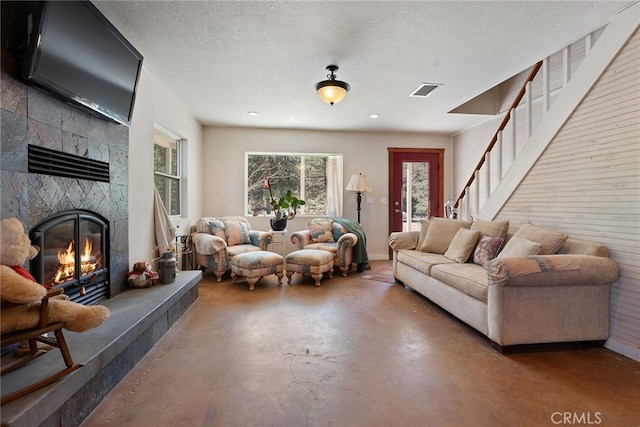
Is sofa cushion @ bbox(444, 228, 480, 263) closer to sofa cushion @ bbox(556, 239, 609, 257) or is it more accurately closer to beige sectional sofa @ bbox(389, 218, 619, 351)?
beige sectional sofa @ bbox(389, 218, 619, 351)

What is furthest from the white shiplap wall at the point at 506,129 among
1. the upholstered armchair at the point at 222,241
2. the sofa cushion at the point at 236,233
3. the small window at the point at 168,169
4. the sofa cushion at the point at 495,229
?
the small window at the point at 168,169

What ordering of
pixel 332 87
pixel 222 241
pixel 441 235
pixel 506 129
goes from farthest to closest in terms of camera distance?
pixel 506 129 < pixel 222 241 < pixel 441 235 < pixel 332 87

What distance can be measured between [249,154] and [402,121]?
2.77 meters

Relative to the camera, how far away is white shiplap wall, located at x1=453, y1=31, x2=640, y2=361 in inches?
83.5

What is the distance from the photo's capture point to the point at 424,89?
12.2 ft

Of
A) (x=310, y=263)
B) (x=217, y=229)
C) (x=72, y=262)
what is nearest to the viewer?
(x=72, y=262)

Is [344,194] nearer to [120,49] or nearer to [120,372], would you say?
[120,49]

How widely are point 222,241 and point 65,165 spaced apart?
2.20 meters

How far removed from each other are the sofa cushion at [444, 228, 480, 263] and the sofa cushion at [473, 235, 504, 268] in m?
0.08

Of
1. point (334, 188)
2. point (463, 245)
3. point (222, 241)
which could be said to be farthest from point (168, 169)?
point (463, 245)

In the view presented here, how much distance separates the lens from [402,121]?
5145 mm

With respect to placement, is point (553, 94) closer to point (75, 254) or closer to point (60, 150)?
point (60, 150)

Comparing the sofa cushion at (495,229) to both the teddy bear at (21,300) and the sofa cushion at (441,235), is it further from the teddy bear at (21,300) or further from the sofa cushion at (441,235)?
the teddy bear at (21,300)

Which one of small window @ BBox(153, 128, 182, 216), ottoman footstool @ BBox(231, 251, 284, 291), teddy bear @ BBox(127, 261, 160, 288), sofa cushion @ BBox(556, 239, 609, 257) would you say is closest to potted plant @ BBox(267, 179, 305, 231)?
ottoman footstool @ BBox(231, 251, 284, 291)
